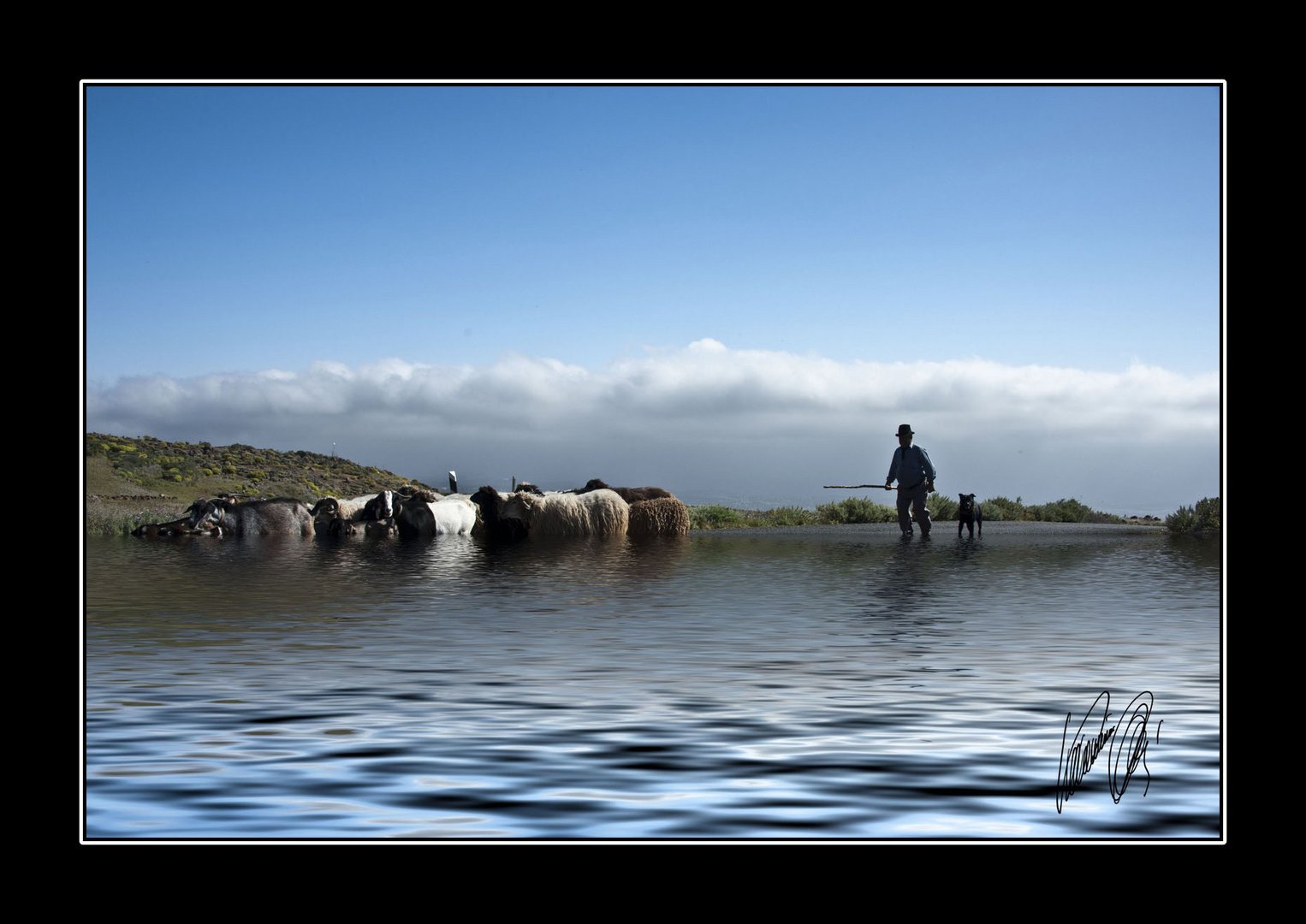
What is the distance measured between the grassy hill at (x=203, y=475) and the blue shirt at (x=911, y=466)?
21.2 m

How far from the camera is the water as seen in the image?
14.4 feet

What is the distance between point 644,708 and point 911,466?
544 inches

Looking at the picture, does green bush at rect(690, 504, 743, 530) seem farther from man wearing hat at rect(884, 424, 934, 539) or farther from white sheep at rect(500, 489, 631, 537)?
man wearing hat at rect(884, 424, 934, 539)

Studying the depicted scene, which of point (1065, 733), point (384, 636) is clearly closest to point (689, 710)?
point (1065, 733)

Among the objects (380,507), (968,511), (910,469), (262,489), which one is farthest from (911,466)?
(262,489)

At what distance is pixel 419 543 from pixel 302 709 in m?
16.3
